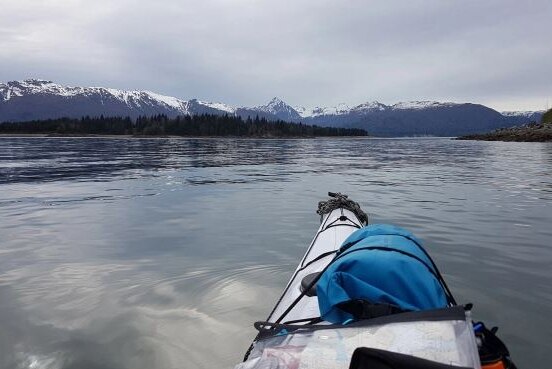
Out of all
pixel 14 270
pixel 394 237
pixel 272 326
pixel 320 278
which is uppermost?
pixel 394 237

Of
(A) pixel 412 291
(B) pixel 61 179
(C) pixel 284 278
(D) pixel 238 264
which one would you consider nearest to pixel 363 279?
(A) pixel 412 291

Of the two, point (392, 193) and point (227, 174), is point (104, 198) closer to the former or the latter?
point (227, 174)

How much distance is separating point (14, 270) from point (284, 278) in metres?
5.59

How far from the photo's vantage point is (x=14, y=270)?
8.48 metres

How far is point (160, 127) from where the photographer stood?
151 m

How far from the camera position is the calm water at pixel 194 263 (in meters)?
5.74

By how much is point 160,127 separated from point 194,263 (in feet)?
A: 490

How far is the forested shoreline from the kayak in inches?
5876

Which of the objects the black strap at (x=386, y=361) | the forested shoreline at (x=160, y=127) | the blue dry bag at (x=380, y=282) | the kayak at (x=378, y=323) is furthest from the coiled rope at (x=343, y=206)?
the forested shoreline at (x=160, y=127)

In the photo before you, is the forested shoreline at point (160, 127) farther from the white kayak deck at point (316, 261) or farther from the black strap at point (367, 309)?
the black strap at point (367, 309)

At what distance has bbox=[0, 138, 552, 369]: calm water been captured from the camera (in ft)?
18.8

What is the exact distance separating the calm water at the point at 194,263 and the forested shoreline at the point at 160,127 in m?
135

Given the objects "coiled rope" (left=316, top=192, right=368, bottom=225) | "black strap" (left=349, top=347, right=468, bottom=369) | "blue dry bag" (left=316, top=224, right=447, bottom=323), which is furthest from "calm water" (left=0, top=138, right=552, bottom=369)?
"black strap" (left=349, top=347, right=468, bottom=369)

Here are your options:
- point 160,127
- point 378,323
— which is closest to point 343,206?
point 378,323
